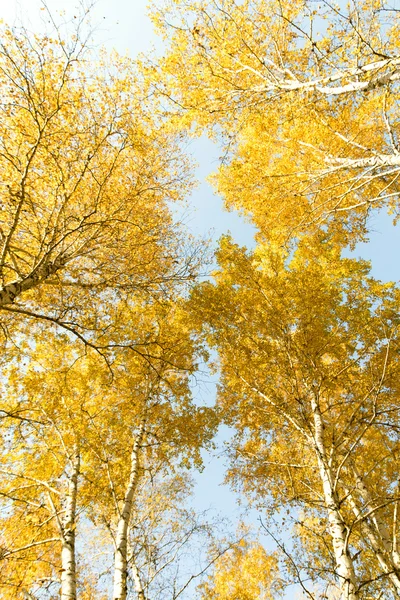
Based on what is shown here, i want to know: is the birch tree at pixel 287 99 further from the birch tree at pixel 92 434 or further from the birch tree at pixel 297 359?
the birch tree at pixel 92 434

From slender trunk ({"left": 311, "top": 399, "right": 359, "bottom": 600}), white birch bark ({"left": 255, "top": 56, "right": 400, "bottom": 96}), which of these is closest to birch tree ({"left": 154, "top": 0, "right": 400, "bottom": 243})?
white birch bark ({"left": 255, "top": 56, "right": 400, "bottom": 96})

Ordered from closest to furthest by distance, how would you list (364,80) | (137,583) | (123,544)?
1. (123,544)
2. (364,80)
3. (137,583)

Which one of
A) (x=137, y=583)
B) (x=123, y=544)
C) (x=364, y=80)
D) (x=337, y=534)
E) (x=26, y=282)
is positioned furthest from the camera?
(x=137, y=583)

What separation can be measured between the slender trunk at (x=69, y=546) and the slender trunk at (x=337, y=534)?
3.10 metres

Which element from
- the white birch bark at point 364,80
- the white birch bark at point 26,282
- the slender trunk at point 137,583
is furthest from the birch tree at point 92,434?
the white birch bark at point 364,80

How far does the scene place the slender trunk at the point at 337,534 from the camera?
2.83m

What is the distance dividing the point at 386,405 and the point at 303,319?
259 cm

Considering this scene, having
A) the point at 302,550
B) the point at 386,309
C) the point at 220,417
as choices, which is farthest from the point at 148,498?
the point at 386,309

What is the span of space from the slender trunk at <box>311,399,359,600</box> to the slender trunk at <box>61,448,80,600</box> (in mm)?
3103

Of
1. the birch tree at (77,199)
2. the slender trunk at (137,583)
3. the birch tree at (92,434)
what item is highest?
the birch tree at (77,199)

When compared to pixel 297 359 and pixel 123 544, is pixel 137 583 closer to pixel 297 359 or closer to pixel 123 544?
pixel 123 544

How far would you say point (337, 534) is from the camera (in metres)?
3.20

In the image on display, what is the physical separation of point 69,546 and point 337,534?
10.9 feet

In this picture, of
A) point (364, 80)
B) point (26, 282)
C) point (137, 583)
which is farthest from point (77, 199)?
point (137, 583)
